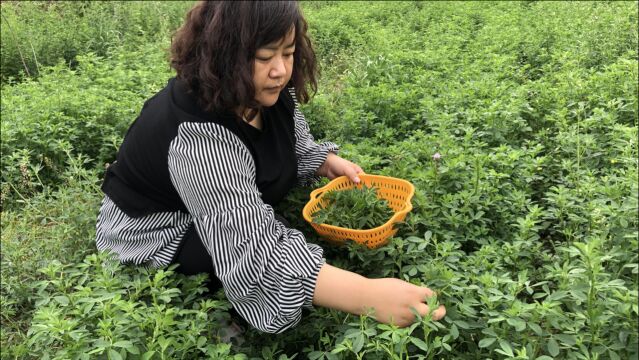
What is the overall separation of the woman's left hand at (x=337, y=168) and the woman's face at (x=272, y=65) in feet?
2.13

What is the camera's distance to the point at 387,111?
11.4 ft

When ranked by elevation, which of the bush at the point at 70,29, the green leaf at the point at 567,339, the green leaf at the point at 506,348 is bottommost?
the bush at the point at 70,29

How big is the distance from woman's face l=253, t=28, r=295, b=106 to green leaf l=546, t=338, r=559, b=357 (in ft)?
3.76

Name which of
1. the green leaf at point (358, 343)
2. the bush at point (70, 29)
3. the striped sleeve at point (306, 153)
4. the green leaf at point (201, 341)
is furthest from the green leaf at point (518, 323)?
the bush at point (70, 29)

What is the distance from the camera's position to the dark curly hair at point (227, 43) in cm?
183

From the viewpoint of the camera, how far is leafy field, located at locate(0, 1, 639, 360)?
1.66 meters

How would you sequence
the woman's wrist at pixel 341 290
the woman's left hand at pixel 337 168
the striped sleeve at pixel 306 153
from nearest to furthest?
the woman's wrist at pixel 341 290 < the woman's left hand at pixel 337 168 < the striped sleeve at pixel 306 153

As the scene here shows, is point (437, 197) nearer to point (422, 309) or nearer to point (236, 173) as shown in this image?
point (422, 309)

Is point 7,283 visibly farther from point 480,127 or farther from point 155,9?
point 155,9

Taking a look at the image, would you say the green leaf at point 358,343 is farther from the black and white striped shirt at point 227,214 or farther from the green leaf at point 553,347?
the green leaf at point 553,347

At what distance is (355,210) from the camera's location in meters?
2.26

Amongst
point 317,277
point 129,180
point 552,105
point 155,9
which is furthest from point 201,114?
point 155,9

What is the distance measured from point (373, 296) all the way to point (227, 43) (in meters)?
0.92

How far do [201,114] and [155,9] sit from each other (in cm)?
592
